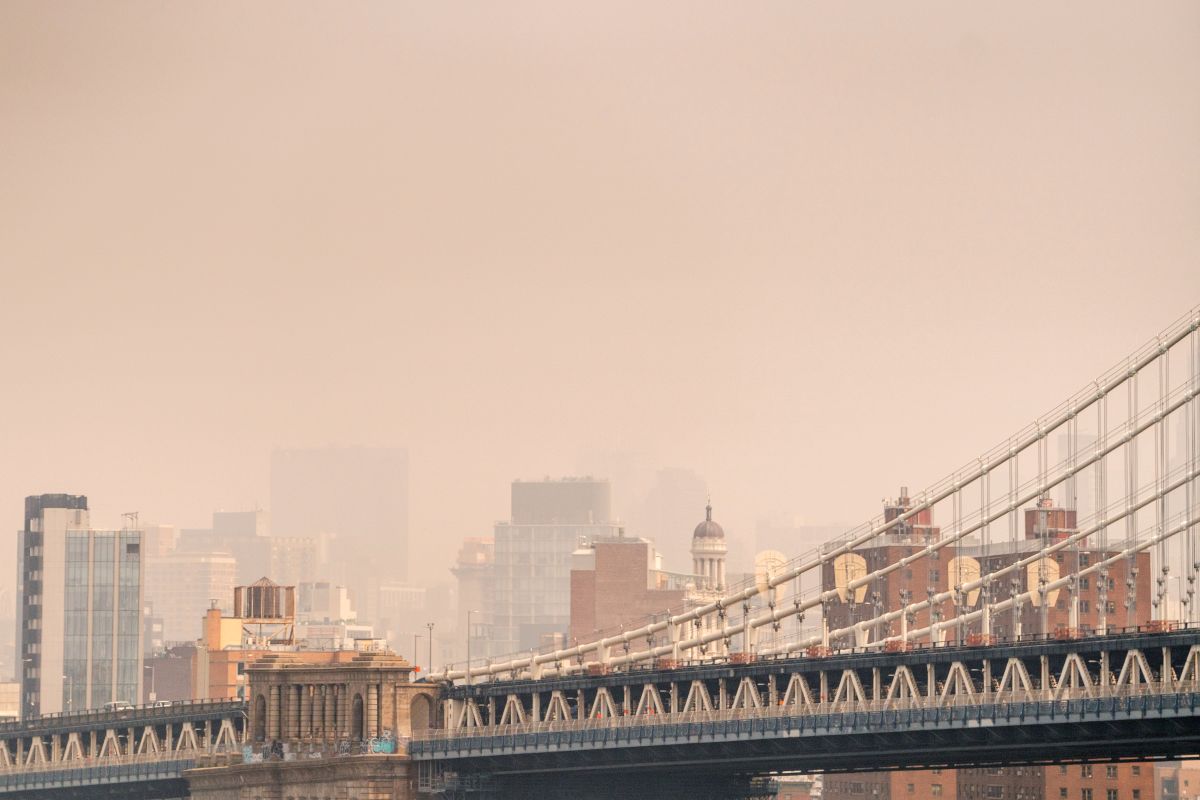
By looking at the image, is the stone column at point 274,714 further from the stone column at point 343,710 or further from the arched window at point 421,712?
the arched window at point 421,712

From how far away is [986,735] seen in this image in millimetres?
149000

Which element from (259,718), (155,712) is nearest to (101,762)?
(155,712)

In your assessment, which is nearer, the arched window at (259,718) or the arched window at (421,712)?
the arched window at (421,712)

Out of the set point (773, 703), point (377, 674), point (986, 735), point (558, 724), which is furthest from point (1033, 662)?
point (377, 674)

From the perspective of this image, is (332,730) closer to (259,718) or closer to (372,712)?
(372,712)

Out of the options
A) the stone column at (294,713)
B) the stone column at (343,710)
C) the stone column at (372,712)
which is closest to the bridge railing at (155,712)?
the stone column at (294,713)

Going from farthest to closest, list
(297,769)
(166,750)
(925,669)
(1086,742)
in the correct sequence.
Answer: (166,750) → (297,769) → (925,669) → (1086,742)

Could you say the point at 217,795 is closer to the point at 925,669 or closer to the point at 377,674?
the point at 377,674

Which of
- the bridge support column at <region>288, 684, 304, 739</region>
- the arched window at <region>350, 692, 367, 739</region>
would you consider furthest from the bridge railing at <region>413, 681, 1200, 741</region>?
the bridge support column at <region>288, 684, 304, 739</region>

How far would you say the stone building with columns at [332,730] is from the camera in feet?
547

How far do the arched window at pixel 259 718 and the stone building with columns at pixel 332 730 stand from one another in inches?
2.2

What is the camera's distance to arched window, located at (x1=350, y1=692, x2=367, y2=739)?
552ft

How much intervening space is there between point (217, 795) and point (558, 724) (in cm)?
2234

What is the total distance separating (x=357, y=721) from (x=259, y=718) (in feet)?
24.4
